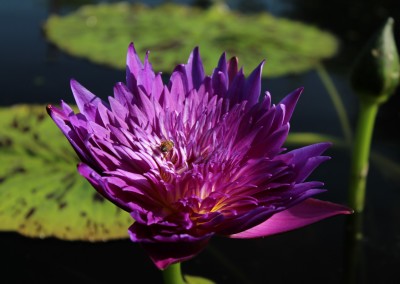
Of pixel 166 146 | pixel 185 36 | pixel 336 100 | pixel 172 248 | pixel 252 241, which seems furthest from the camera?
pixel 185 36

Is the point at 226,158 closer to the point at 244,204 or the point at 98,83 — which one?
Result: the point at 244,204

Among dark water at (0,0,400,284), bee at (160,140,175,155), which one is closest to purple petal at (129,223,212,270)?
bee at (160,140,175,155)

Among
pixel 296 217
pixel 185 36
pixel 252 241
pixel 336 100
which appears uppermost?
pixel 296 217

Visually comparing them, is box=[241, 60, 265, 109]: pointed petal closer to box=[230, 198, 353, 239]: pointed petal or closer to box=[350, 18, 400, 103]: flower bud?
box=[230, 198, 353, 239]: pointed petal

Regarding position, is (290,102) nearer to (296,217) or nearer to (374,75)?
(296,217)

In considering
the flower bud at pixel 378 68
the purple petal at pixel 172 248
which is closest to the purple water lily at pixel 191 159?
the purple petal at pixel 172 248

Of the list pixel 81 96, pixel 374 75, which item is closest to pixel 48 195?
pixel 81 96

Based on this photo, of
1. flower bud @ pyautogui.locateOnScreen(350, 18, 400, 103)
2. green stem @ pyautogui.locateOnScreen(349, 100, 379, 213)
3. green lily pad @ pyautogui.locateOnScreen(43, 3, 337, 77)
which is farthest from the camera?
green lily pad @ pyautogui.locateOnScreen(43, 3, 337, 77)
